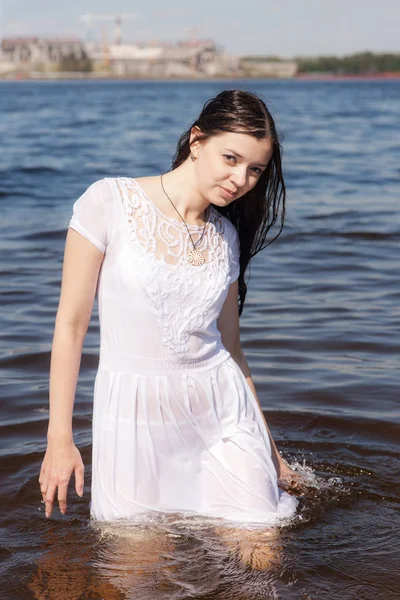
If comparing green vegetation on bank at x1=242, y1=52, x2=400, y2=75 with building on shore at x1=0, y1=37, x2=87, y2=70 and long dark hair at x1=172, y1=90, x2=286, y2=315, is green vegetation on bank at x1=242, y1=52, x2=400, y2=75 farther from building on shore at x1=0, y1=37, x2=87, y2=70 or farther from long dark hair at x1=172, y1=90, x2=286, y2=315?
long dark hair at x1=172, y1=90, x2=286, y2=315

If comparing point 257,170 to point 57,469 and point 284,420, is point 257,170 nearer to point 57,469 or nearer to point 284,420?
point 57,469

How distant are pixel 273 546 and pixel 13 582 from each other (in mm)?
979

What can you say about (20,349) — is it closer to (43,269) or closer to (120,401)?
(43,269)

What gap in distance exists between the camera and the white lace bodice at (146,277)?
3199 mm

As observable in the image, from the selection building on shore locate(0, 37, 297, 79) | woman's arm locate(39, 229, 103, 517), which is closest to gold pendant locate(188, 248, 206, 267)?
woman's arm locate(39, 229, 103, 517)

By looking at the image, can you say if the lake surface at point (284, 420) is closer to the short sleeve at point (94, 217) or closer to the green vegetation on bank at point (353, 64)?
the short sleeve at point (94, 217)

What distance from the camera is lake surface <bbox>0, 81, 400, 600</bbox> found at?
350cm

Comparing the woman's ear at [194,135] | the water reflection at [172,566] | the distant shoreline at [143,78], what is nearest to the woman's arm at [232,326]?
the water reflection at [172,566]

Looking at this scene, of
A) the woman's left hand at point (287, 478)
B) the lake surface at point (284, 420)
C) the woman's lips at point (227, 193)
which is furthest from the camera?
the woman's left hand at point (287, 478)

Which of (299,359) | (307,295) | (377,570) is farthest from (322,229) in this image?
(377,570)

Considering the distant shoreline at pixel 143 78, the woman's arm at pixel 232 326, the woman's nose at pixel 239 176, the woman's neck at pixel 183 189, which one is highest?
the woman's nose at pixel 239 176

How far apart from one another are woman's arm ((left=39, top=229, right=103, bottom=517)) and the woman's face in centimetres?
45

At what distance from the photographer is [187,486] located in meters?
3.39

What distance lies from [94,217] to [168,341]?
49 cm
